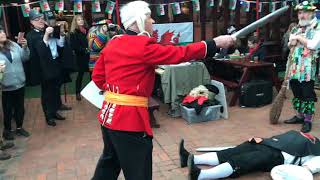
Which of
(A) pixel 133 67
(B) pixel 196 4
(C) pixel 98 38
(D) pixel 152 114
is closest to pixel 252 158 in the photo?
(A) pixel 133 67

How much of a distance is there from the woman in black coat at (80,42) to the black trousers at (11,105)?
6.20 feet

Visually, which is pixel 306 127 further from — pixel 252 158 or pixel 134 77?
pixel 134 77

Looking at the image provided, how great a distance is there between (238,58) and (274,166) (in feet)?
12.3

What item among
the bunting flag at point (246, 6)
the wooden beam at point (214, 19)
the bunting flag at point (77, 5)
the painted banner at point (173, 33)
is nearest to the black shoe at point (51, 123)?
the bunting flag at point (77, 5)

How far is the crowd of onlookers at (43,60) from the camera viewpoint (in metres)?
4.98

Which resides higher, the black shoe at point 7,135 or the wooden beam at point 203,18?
the wooden beam at point 203,18

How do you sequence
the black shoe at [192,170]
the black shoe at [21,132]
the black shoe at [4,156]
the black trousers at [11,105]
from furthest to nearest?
the black shoe at [21,132], the black trousers at [11,105], the black shoe at [4,156], the black shoe at [192,170]

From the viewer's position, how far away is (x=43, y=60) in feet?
18.5

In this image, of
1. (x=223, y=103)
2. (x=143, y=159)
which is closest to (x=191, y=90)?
(x=223, y=103)

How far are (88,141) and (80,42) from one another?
2.40 meters

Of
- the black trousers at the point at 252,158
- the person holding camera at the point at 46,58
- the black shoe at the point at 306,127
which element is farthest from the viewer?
the person holding camera at the point at 46,58

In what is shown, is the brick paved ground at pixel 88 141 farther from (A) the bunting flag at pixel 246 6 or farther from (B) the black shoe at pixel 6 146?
(A) the bunting flag at pixel 246 6

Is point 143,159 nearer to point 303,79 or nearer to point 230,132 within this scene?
point 230,132

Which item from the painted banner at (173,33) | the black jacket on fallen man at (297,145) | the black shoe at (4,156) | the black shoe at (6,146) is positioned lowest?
the black shoe at (4,156)
